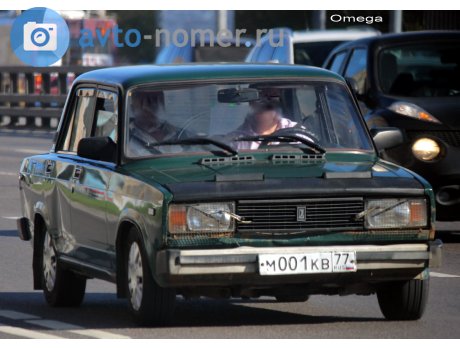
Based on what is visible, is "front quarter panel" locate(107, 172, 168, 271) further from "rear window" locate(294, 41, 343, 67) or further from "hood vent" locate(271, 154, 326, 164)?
"rear window" locate(294, 41, 343, 67)

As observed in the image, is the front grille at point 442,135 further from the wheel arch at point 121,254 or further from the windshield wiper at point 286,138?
the wheel arch at point 121,254

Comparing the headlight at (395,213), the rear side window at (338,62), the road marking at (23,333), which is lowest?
the road marking at (23,333)

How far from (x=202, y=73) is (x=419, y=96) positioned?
17.8 ft

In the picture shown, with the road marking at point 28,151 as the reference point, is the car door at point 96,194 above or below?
above

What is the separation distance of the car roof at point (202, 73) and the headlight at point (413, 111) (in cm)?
437

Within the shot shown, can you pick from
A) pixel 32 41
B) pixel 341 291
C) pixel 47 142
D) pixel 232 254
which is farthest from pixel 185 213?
pixel 32 41

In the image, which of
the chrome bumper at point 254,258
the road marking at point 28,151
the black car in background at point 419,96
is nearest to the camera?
the chrome bumper at point 254,258

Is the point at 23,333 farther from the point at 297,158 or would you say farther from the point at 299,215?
the point at 297,158

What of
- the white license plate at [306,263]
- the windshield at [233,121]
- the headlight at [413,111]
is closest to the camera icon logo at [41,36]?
the headlight at [413,111]

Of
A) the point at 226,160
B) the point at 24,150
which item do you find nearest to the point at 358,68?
the point at 226,160

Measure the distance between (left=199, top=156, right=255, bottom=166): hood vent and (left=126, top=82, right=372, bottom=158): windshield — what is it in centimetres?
10

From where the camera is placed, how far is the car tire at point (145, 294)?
867 cm

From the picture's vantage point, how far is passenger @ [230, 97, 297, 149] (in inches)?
381

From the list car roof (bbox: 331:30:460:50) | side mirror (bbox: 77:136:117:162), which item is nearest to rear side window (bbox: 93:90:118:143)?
side mirror (bbox: 77:136:117:162)
